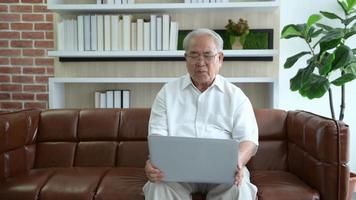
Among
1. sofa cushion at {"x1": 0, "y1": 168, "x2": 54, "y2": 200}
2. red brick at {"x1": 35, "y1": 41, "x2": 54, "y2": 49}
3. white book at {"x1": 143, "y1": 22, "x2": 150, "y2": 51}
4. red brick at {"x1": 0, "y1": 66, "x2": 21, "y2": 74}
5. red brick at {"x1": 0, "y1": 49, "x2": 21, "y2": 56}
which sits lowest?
sofa cushion at {"x1": 0, "y1": 168, "x2": 54, "y2": 200}

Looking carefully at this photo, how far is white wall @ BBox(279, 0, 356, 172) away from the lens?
3168 mm

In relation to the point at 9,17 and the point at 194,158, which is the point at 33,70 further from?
the point at 194,158

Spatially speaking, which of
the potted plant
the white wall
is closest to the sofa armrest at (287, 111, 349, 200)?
the potted plant

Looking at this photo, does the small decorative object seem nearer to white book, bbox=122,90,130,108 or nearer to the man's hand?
white book, bbox=122,90,130,108

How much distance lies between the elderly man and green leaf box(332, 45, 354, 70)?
1.02 metres

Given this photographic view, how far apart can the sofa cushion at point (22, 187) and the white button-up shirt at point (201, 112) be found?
68 cm

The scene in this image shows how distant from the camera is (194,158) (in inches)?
63.0

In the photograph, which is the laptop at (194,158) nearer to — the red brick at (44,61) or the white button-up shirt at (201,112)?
the white button-up shirt at (201,112)

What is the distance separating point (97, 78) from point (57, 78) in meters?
0.35

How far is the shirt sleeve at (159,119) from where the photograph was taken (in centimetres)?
185

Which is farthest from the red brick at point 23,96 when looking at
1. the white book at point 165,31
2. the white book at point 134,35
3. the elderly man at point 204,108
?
the elderly man at point 204,108

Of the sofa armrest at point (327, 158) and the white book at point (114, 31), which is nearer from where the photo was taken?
the sofa armrest at point (327, 158)

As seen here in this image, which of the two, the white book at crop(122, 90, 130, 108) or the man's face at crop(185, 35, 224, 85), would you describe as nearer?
the man's face at crop(185, 35, 224, 85)

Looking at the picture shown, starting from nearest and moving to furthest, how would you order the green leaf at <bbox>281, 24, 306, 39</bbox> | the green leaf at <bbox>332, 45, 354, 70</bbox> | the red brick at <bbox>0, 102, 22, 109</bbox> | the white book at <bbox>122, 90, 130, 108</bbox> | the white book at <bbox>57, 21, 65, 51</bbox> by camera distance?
the green leaf at <bbox>332, 45, 354, 70</bbox> → the green leaf at <bbox>281, 24, 306, 39</bbox> → the white book at <bbox>57, 21, 65, 51</bbox> → the white book at <bbox>122, 90, 130, 108</bbox> → the red brick at <bbox>0, 102, 22, 109</bbox>
